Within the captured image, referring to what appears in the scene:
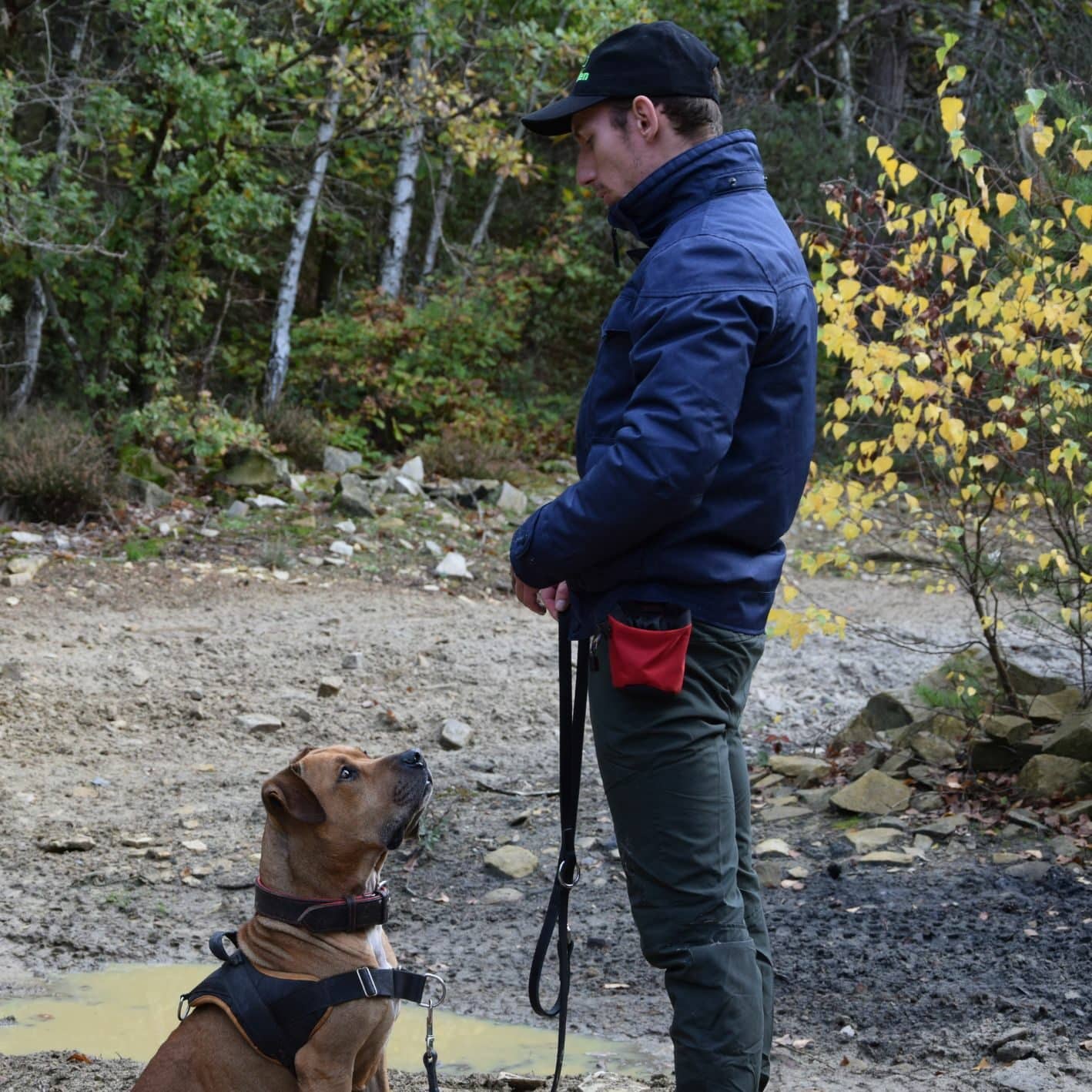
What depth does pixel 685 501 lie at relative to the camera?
2473 mm

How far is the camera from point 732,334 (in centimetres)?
248

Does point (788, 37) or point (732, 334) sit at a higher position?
point (788, 37)

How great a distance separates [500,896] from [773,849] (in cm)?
115

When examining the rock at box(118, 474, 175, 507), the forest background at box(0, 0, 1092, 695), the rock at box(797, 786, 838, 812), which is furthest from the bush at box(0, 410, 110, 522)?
the rock at box(797, 786, 838, 812)

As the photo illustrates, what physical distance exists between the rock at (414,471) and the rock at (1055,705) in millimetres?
7667

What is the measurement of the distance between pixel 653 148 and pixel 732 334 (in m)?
0.55

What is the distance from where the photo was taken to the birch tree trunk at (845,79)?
16.4m

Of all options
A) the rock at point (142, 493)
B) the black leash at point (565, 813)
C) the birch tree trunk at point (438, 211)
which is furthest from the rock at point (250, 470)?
the black leash at point (565, 813)

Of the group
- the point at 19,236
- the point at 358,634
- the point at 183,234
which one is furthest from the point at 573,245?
the point at 358,634

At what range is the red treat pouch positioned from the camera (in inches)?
100

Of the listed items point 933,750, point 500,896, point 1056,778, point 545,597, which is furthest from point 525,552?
point 933,750

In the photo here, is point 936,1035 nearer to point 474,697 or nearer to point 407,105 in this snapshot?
point 474,697

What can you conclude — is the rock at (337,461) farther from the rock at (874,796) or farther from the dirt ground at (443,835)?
the rock at (874,796)

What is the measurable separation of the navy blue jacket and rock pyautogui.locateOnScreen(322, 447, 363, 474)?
10.6 m
